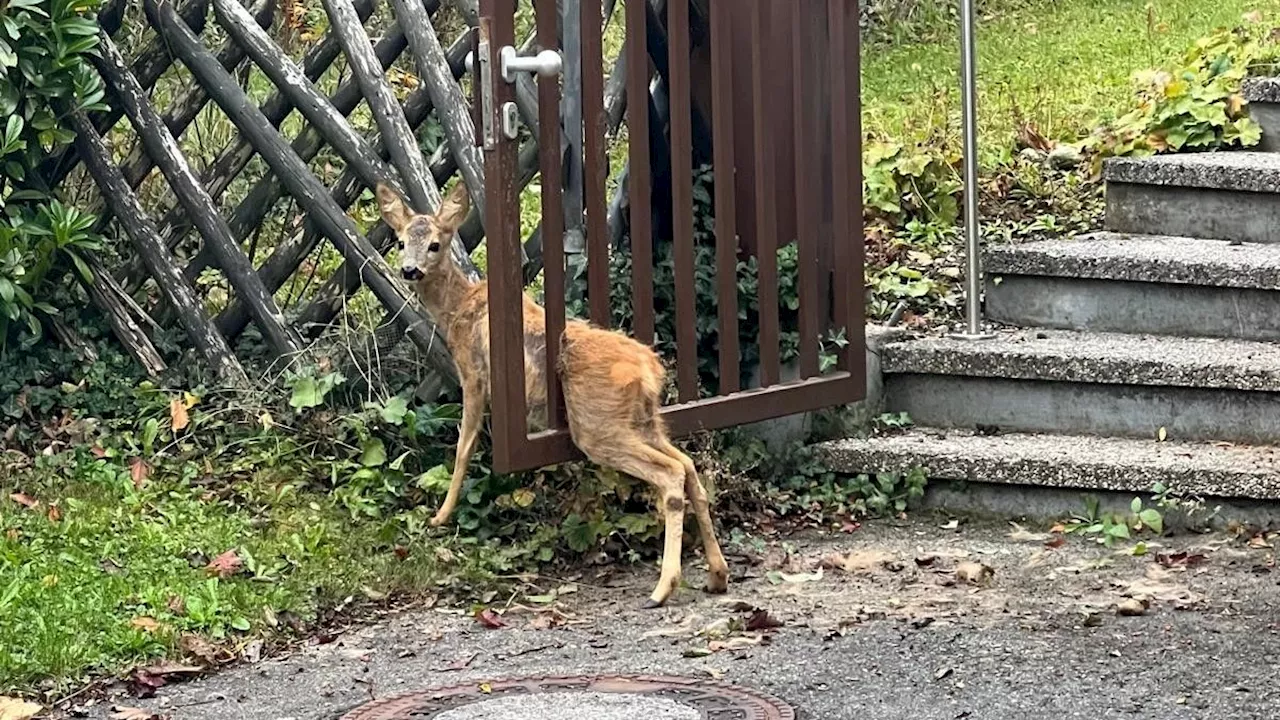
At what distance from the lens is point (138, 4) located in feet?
22.9

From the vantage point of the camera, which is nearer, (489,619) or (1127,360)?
(489,619)

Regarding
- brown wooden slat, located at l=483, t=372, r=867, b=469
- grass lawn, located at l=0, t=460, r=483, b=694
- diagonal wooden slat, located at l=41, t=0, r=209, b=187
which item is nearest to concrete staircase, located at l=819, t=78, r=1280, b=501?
brown wooden slat, located at l=483, t=372, r=867, b=469

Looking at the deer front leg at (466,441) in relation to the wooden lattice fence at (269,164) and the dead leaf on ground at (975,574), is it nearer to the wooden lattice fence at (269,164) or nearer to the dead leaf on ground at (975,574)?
the wooden lattice fence at (269,164)

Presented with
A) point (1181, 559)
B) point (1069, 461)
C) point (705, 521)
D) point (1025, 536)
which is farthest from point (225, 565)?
point (1181, 559)

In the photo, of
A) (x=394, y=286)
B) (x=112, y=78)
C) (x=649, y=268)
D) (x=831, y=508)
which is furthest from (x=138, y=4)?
(x=831, y=508)

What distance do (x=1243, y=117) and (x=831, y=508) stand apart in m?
2.57

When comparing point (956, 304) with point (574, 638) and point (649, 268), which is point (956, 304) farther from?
point (574, 638)

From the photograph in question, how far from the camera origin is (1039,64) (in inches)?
408

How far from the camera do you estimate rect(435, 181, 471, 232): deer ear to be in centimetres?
600

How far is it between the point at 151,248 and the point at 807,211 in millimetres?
2269

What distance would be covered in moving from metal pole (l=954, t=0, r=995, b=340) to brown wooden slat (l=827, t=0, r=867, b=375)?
0.54 m

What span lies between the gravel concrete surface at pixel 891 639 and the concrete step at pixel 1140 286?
1.10m

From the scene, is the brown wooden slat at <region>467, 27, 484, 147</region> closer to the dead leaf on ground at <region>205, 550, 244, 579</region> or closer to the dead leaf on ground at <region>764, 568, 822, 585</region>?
the dead leaf on ground at <region>205, 550, 244, 579</region>

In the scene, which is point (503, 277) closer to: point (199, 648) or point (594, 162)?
point (594, 162)
